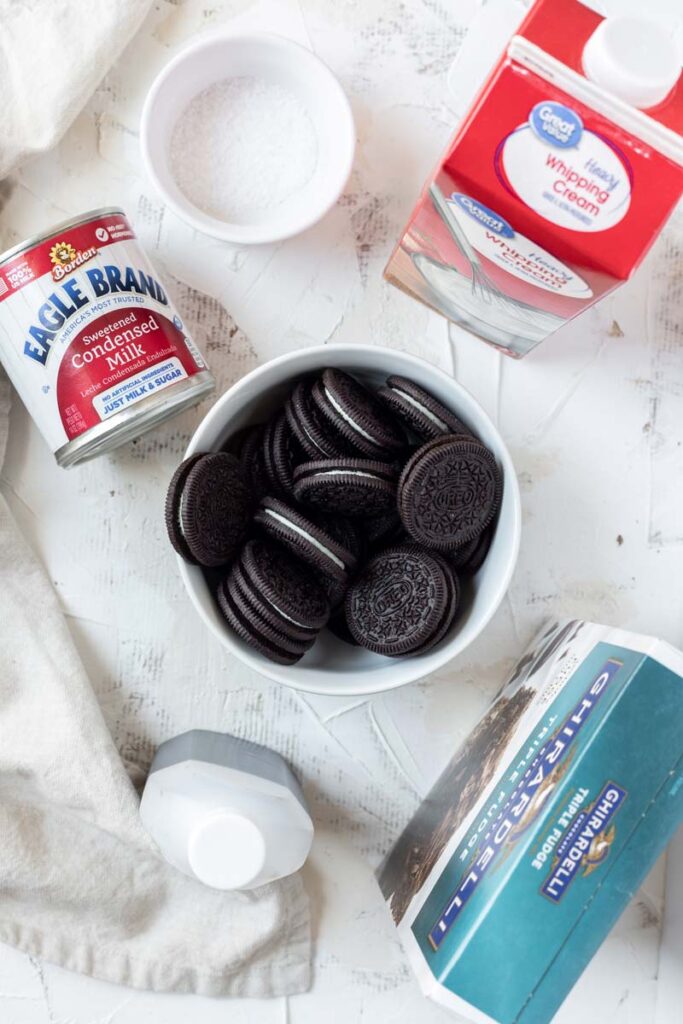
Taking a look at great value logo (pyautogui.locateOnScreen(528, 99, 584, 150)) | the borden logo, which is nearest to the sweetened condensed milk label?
the borden logo

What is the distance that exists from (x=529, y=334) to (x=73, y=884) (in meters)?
0.59

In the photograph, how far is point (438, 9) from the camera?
30.6 inches

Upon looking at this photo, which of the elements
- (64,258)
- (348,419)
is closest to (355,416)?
(348,419)

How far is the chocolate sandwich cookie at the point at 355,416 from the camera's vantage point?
0.65 metres

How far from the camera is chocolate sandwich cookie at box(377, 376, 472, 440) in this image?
0.66 m

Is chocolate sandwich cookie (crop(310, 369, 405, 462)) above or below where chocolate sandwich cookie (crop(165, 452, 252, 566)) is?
above

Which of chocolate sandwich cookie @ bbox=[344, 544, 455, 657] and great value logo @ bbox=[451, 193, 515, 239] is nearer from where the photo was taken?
great value logo @ bbox=[451, 193, 515, 239]

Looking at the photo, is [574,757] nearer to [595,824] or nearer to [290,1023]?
[595,824]

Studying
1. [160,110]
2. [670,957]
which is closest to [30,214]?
[160,110]

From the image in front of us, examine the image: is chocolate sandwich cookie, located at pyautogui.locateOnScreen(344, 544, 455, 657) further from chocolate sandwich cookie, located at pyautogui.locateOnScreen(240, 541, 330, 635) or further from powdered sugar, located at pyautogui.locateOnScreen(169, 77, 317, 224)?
powdered sugar, located at pyautogui.locateOnScreen(169, 77, 317, 224)

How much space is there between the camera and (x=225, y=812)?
626mm

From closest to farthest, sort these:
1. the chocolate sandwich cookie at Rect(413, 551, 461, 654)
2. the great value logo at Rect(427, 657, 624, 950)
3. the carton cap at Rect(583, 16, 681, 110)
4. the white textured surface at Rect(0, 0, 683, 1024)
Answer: the carton cap at Rect(583, 16, 681, 110) → the great value logo at Rect(427, 657, 624, 950) → the chocolate sandwich cookie at Rect(413, 551, 461, 654) → the white textured surface at Rect(0, 0, 683, 1024)

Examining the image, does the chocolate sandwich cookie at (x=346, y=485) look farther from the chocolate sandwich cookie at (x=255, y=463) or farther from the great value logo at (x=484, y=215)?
the great value logo at (x=484, y=215)

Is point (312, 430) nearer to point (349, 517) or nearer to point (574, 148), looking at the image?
point (349, 517)
